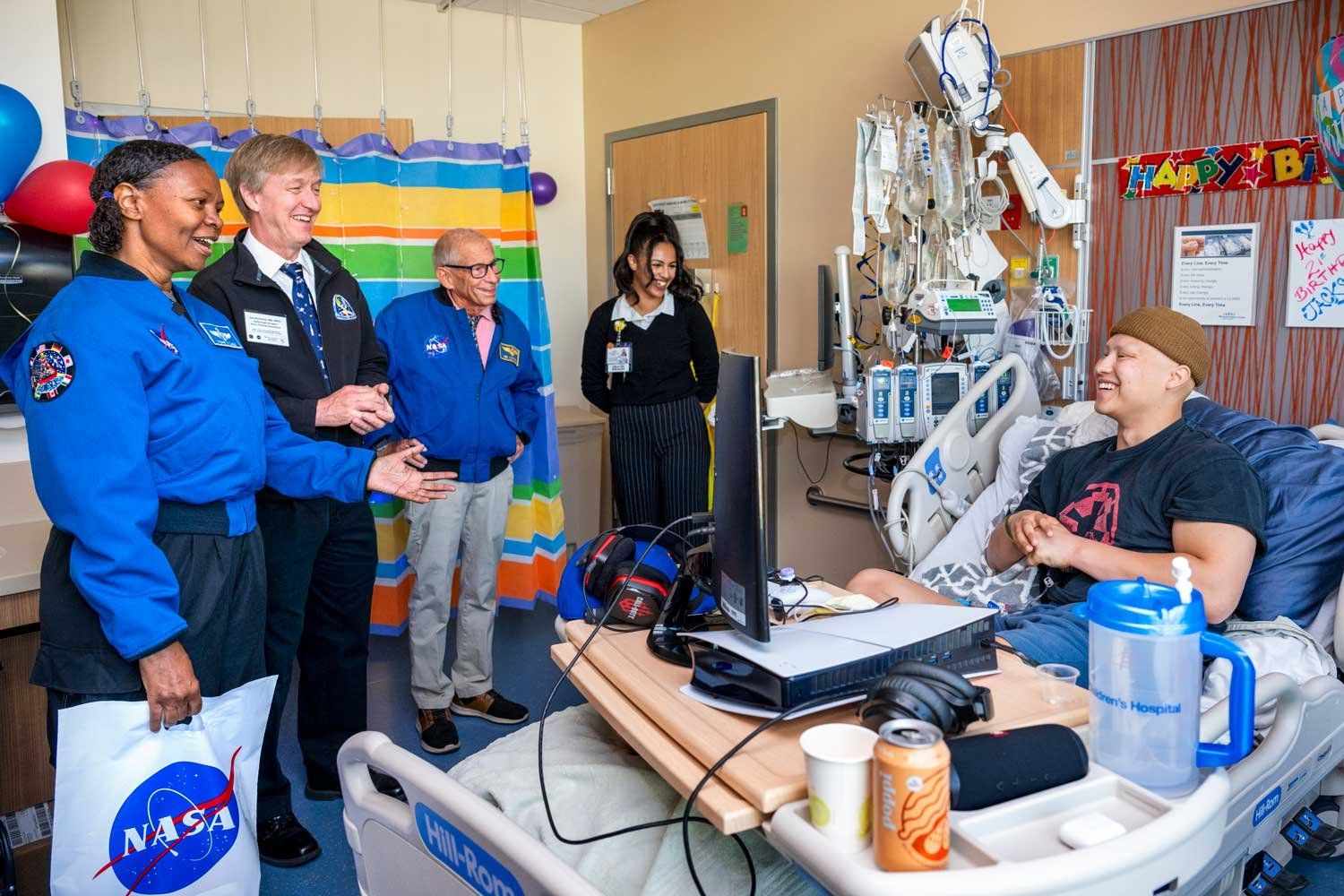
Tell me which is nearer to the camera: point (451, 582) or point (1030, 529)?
point (1030, 529)

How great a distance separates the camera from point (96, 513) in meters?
1.61

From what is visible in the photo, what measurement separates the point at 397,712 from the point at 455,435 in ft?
3.09

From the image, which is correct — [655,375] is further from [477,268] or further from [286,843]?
[286,843]

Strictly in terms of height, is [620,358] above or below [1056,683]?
above

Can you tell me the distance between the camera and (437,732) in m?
2.96

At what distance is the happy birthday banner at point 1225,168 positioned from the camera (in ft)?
8.55

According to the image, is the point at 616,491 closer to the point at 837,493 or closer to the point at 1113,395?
the point at 837,493

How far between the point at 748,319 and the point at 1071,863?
3528mm

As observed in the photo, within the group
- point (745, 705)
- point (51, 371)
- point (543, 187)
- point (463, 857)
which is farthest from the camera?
point (543, 187)

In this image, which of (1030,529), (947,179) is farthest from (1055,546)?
(947,179)

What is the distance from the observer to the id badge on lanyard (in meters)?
3.77

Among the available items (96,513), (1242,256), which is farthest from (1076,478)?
(96,513)

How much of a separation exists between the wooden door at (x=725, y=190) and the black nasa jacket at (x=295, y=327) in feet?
6.25

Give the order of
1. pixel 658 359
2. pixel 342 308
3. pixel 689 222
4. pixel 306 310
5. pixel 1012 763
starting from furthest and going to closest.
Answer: pixel 689 222, pixel 658 359, pixel 342 308, pixel 306 310, pixel 1012 763
